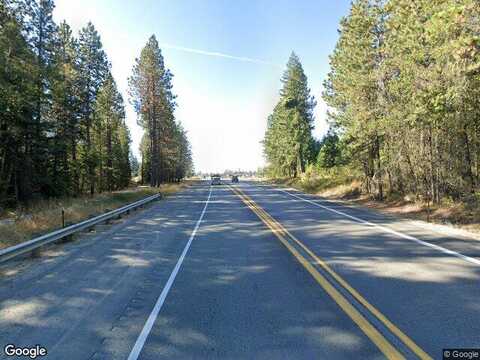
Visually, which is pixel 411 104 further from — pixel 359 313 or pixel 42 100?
pixel 42 100

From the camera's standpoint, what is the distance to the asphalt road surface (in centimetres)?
460

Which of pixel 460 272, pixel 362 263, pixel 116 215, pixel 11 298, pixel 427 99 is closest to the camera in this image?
pixel 11 298

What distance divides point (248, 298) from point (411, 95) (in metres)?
15.6

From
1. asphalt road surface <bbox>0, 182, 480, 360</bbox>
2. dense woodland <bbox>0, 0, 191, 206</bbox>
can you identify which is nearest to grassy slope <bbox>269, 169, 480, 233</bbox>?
asphalt road surface <bbox>0, 182, 480, 360</bbox>

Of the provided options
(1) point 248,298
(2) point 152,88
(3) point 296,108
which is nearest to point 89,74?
(2) point 152,88

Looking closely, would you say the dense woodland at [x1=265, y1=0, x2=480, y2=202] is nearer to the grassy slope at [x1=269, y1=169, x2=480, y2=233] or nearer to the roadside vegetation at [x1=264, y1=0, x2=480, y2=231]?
the roadside vegetation at [x1=264, y1=0, x2=480, y2=231]

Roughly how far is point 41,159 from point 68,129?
18.8 feet

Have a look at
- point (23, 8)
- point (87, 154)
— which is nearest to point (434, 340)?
point (23, 8)

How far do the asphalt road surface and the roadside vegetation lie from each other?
248 inches

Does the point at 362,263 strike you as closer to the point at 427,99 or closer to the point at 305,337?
the point at 305,337

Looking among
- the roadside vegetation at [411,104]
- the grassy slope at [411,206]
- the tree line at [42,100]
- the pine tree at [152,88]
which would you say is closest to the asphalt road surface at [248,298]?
the grassy slope at [411,206]

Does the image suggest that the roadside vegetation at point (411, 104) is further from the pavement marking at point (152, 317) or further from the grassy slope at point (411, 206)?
the pavement marking at point (152, 317)

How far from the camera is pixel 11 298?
6609mm

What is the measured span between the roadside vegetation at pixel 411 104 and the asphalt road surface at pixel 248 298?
20.6 feet
